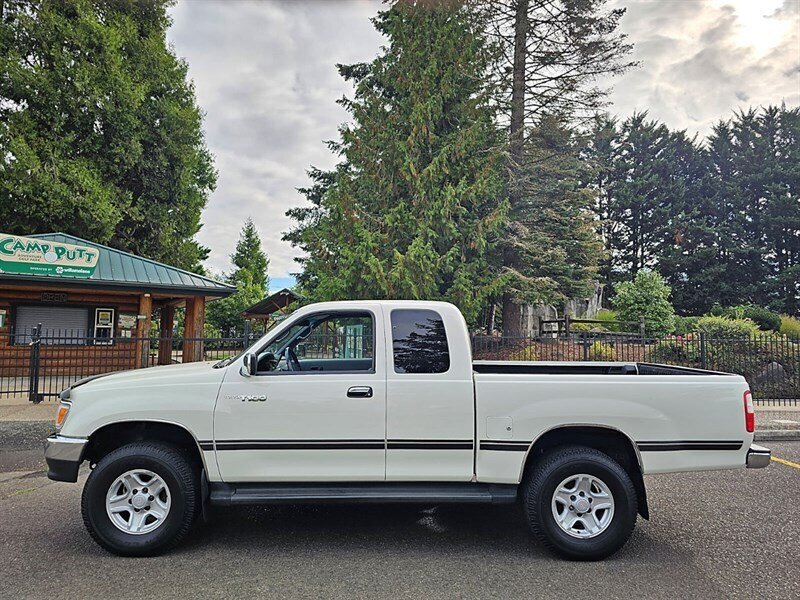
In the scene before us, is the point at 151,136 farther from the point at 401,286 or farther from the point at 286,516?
the point at 286,516

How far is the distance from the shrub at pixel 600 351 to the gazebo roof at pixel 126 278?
12070 millimetres

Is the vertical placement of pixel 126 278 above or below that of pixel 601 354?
above

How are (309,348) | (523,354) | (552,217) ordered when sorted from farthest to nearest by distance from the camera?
(552,217) < (523,354) < (309,348)

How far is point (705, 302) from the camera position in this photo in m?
37.4

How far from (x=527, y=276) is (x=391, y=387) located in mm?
14673

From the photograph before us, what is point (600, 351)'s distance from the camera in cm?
1550

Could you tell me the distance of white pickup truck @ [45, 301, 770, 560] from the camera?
4.04 meters

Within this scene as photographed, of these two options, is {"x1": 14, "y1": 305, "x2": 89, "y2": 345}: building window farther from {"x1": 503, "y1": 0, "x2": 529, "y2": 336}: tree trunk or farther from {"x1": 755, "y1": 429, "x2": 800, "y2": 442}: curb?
{"x1": 755, "y1": 429, "x2": 800, "y2": 442}: curb

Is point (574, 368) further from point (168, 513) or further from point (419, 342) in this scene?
point (168, 513)

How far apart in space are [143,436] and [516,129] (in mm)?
17610

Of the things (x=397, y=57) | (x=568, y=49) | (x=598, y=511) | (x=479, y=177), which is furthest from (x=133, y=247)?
(x=598, y=511)

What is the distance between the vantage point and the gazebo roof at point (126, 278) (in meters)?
15.6

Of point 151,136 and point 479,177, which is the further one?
point 151,136

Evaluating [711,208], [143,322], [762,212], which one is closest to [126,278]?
[143,322]
